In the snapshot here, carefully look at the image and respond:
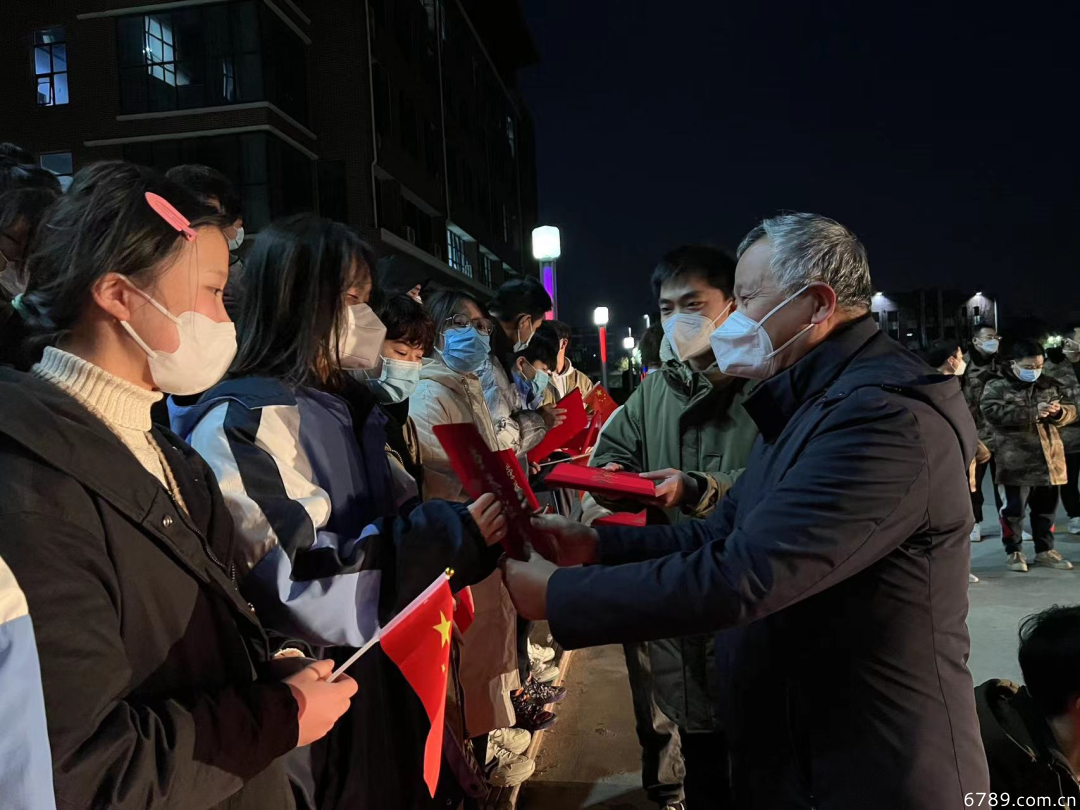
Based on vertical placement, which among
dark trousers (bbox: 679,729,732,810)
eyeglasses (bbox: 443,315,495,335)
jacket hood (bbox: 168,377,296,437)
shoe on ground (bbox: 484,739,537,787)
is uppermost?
eyeglasses (bbox: 443,315,495,335)

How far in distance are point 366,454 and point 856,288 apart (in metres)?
1.47

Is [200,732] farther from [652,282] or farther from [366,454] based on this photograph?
[652,282]

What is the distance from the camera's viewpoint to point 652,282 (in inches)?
130

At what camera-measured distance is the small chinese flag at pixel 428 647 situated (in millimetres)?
1432

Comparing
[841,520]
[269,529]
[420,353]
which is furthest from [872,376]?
[420,353]

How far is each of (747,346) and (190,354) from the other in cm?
153

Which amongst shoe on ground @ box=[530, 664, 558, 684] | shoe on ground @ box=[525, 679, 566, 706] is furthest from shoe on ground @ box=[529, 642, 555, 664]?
shoe on ground @ box=[525, 679, 566, 706]

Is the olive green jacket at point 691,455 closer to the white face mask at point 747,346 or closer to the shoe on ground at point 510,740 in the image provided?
the white face mask at point 747,346

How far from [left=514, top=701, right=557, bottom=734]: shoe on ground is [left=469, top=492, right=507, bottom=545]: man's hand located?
7.71 feet

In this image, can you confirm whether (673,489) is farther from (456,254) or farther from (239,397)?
(456,254)

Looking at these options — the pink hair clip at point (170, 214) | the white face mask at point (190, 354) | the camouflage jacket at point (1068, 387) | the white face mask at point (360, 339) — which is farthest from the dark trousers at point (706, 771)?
the camouflage jacket at point (1068, 387)

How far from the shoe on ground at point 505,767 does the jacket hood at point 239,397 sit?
235 centimetres

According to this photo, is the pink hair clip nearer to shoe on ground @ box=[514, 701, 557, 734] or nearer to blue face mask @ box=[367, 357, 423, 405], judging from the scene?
blue face mask @ box=[367, 357, 423, 405]

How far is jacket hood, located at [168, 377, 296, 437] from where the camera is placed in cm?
186
